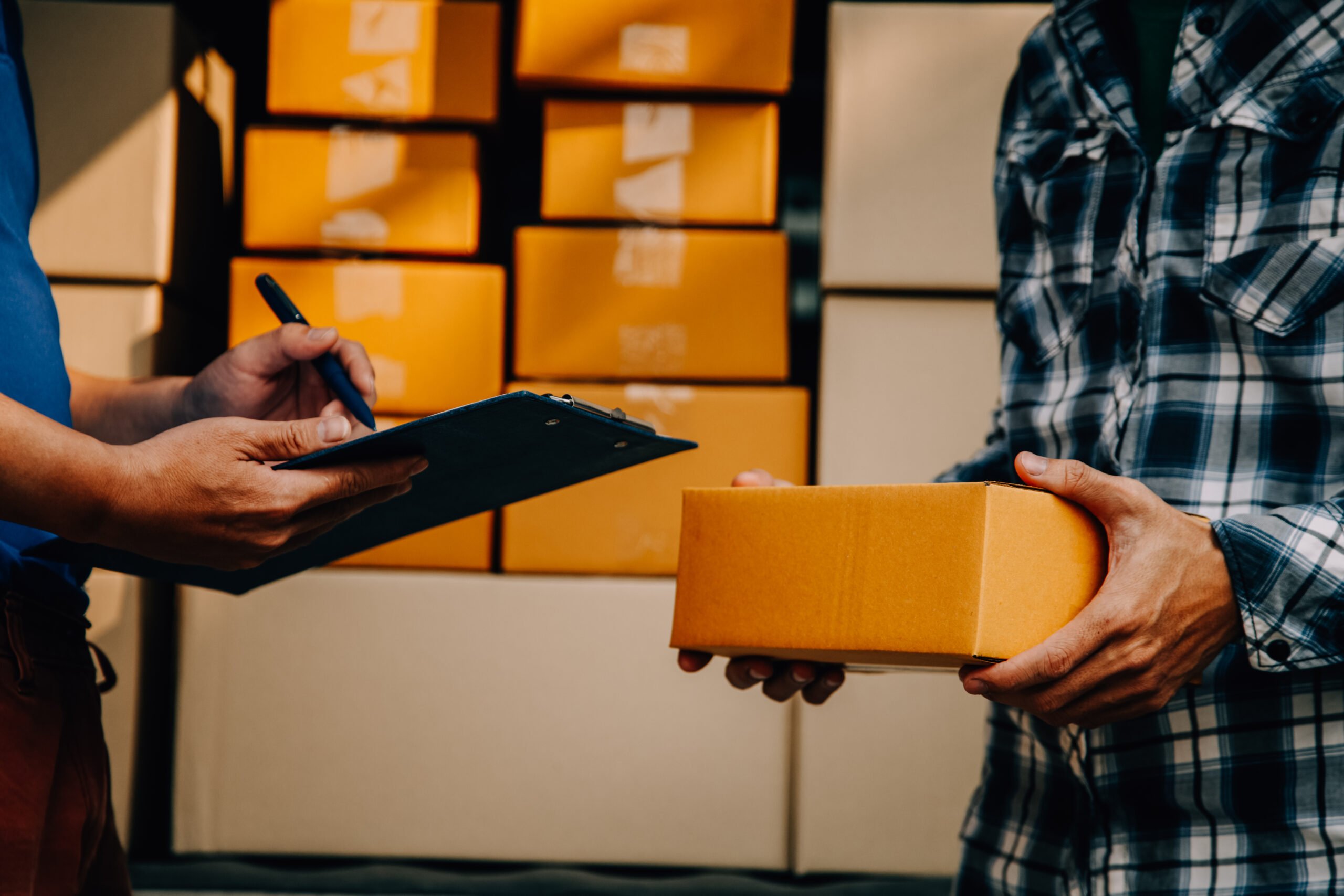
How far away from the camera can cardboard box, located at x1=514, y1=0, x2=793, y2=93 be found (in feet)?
3.79

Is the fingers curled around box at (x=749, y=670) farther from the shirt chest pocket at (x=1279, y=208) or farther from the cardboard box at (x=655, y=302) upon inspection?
the cardboard box at (x=655, y=302)

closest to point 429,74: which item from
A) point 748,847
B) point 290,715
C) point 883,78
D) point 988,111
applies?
point 883,78

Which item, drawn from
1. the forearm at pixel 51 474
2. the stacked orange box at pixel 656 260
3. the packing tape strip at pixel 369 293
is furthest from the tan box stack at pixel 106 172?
the forearm at pixel 51 474

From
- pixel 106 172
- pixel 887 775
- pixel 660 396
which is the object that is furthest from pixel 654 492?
pixel 106 172

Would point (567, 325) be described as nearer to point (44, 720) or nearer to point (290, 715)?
point (290, 715)

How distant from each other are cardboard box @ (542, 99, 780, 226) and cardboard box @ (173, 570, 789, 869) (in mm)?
471

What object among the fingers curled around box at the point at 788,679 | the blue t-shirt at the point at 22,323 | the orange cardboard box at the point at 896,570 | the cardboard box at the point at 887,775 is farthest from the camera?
the cardboard box at the point at 887,775

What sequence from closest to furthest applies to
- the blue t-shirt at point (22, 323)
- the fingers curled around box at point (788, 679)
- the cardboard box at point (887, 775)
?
the blue t-shirt at point (22, 323) → the fingers curled around box at point (788, 679) → the cardboard box at point (887, 775)

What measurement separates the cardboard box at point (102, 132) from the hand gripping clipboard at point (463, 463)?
27.1 inches

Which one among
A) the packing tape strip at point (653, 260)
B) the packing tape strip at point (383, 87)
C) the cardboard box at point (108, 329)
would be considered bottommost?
the cardboard box at point (108, 329)

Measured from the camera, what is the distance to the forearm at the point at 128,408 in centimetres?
71

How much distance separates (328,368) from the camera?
69 centimetres

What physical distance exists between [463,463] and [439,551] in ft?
2.14

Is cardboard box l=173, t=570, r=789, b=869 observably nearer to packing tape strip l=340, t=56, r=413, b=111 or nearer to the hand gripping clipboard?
the hand gripping clipboard
